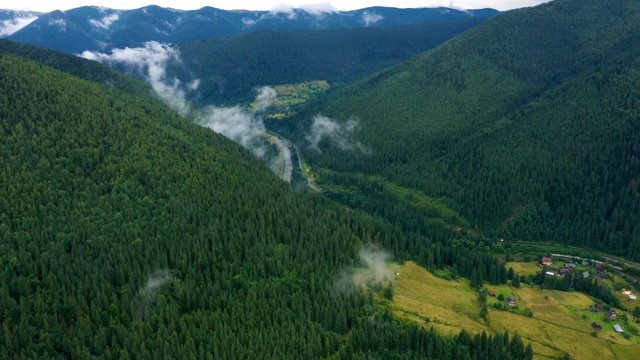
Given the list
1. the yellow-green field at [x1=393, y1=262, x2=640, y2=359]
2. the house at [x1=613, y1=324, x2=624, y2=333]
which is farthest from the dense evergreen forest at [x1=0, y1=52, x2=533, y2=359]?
the house at [x1=613, y1=324, x2=624, y2=333]

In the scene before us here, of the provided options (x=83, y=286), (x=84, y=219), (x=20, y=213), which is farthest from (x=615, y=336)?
(x=20, y=213)

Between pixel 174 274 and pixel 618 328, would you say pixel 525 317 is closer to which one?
pixel 618 328

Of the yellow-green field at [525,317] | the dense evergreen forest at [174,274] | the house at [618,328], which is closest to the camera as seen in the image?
the dense evergreen forest at [174,274]

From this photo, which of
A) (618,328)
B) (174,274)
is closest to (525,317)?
(618,328)

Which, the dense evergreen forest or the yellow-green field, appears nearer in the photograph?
the dense evergreen forest

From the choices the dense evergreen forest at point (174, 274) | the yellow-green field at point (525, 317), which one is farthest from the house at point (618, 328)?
the dense evergreen forest at point (174, 274)

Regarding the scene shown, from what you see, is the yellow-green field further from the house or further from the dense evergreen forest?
the dense evergreen forest

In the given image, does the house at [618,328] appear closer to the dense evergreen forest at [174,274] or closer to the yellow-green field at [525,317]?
the yellow-green field at [525,317]
